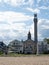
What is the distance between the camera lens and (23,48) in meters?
183

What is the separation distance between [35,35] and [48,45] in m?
32.8

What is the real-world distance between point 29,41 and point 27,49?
10147 mm

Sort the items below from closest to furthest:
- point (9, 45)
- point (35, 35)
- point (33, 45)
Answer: point (35, 35) → point (33, 45) → point (9, 45)

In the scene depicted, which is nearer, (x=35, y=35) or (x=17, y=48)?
(x=35, y=35)

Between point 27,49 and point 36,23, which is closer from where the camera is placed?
point 36,23

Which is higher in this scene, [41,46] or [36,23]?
[36,23]

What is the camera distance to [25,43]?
189000 millimetres

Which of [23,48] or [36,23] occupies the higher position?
[36,23]

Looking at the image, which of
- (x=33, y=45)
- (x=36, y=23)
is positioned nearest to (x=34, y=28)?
(x=36, y=23)

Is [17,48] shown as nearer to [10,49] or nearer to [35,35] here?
[10,49]

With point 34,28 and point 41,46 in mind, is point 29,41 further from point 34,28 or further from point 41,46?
point 34,28

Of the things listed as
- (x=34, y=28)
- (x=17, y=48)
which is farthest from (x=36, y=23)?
(x=17, y=48)

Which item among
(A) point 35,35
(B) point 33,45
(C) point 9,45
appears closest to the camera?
(A) point 35,35

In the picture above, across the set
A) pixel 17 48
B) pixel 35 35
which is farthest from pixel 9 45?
pixel 35 35
